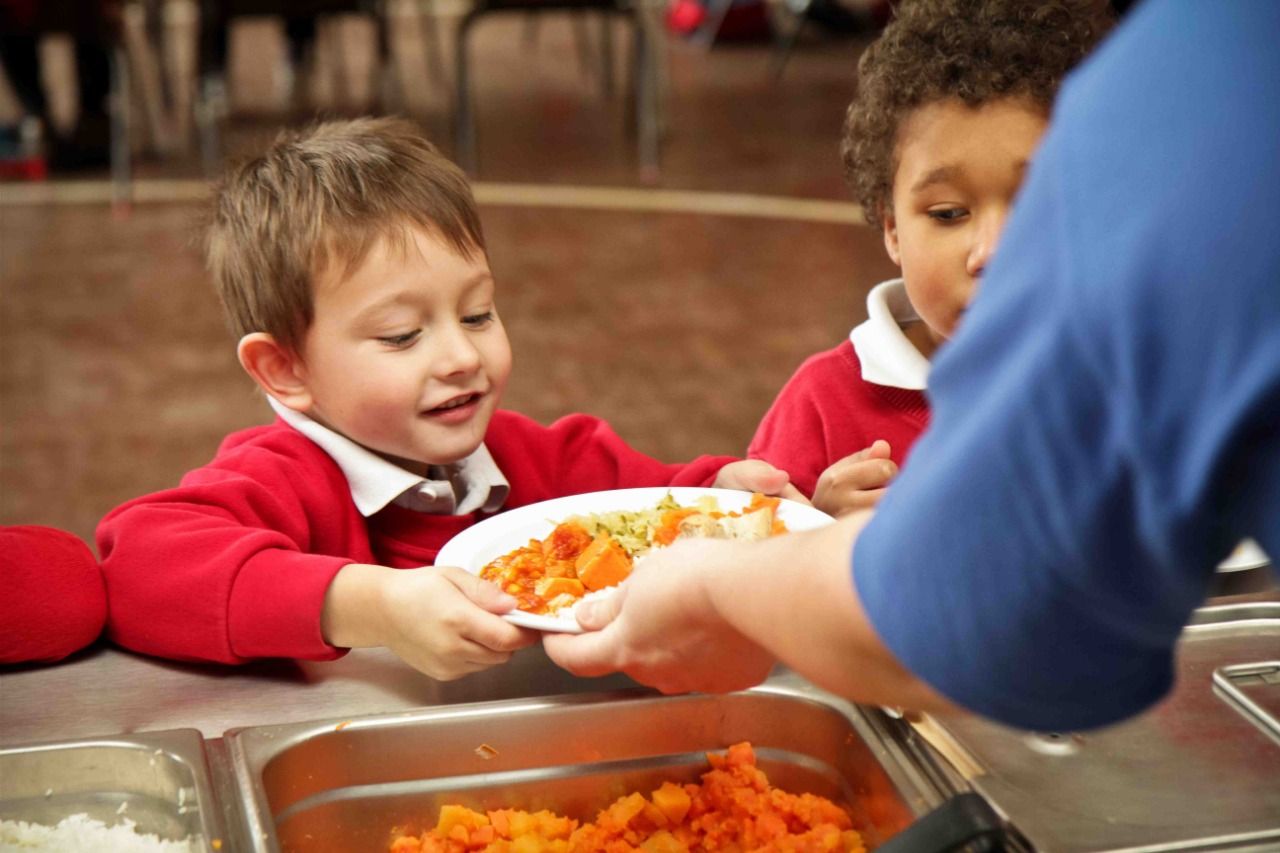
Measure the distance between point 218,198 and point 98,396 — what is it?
2.78m

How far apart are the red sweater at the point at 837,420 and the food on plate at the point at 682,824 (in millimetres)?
551

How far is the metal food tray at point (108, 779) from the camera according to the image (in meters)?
1.02

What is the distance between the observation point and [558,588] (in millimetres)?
1180

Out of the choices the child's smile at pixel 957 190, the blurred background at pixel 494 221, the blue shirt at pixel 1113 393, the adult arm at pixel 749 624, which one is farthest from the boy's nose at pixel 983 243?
the blurred background at pixel 494 221

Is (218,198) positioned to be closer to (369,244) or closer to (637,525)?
(369,244)

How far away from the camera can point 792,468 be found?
5.25 feet

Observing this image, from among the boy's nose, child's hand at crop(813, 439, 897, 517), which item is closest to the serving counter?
child's hand at crop(813, 439, 897, 517)

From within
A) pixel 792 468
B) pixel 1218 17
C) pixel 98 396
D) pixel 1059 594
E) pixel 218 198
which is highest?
pixel 1218 17

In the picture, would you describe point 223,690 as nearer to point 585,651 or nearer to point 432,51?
point 585,651

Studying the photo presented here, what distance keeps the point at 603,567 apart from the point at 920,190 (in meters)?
0.57

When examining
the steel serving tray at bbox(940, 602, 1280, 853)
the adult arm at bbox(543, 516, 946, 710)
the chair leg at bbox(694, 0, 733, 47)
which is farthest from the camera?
the chair leg at bbox(694, 0, 733, 47)

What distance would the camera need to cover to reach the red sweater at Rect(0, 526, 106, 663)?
3.81 ft

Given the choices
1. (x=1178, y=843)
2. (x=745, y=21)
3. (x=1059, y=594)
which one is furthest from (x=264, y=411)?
(x=745, y=21)

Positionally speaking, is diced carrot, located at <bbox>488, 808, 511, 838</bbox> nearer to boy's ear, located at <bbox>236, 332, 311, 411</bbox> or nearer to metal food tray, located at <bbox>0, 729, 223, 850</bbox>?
metal food tray, located at <bbox>0, 729, 223, 850</bbox>
